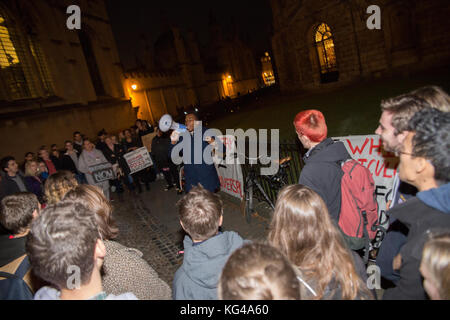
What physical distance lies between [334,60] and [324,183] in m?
24.7

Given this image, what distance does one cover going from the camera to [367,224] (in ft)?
8.33

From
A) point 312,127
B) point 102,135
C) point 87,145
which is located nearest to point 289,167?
point 312,127

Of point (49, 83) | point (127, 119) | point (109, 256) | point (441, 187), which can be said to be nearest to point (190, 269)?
point (109, 256)

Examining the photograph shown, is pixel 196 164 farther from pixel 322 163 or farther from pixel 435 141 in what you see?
pixel 435 141

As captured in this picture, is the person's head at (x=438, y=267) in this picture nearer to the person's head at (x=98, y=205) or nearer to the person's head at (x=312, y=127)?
the person's head at (x=312, y=127)

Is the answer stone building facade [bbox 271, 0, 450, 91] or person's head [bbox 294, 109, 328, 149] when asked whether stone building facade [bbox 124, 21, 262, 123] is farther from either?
person's head [bbox 294, 109, 328, 149]

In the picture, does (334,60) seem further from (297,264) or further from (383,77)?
(297,264)

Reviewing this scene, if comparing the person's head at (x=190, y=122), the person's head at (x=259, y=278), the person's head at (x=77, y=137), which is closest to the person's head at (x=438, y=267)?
the person's head at (x=259, y=278)

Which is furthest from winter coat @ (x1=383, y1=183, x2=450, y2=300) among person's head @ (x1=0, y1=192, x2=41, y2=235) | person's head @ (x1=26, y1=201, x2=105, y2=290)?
person's head @ (x1=0, y1=192, x2=41, y2=235)

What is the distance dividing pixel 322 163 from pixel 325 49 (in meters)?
24.9

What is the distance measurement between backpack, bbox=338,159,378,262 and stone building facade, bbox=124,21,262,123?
2285 centimetres

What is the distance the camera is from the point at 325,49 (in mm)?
23438

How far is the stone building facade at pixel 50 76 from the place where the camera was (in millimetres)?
11742

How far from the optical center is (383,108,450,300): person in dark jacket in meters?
1.47
